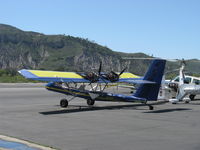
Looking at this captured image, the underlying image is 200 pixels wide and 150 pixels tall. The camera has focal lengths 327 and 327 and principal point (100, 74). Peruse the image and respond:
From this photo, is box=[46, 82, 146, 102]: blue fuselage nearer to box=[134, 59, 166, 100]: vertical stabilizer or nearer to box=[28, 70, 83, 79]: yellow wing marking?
box=[28, 70, 83, 79]: yellow wing marking

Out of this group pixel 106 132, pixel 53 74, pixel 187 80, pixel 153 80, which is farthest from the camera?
pixel 187 80

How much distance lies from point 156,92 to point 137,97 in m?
1.19

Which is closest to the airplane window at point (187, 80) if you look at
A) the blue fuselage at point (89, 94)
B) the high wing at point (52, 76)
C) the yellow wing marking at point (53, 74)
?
the blue fuselage at point (89, 94)

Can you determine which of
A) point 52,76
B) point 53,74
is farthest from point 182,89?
point 52,76

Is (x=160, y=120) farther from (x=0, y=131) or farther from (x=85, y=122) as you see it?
(x=0, y=131)

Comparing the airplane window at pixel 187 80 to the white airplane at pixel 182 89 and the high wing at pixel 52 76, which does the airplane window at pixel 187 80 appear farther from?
the high wing at pixel 52 76

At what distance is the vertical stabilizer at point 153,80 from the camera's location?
779 inches

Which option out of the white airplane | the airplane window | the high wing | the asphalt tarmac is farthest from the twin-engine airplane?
the airplane window

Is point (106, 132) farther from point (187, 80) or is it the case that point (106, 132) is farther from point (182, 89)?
point (187, 80)

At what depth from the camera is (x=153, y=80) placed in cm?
1995

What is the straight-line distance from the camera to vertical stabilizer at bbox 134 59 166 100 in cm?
1978

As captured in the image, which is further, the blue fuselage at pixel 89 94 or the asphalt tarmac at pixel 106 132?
the blue fuselage at pixel 89 94

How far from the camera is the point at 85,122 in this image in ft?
47.9

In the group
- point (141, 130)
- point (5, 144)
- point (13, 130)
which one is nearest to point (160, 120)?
point (141, 130)
